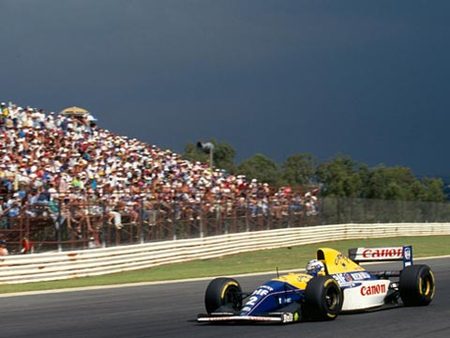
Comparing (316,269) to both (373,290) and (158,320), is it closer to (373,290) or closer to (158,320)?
(373,290)

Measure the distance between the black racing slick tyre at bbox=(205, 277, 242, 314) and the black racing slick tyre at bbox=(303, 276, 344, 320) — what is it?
3.64ft

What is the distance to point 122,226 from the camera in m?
25.8

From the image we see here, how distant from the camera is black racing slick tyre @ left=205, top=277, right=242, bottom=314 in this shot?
1292 centimetres

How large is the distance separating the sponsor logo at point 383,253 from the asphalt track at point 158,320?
0.95 m

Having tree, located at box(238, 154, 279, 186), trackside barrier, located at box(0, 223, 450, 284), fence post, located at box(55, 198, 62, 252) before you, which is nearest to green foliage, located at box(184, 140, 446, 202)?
tree, located at box(238, 154, 279, 186)

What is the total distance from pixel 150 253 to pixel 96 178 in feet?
9.52

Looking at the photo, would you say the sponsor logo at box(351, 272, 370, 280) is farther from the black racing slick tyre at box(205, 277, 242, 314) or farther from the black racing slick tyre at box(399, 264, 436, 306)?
the black racing slick tyre at box(205, 277, 242, 314)

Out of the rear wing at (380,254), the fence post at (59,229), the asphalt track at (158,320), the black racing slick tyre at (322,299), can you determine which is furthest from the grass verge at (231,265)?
the black racing slick tyre at (322,299)

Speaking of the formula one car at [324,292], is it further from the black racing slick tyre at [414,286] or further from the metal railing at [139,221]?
the metal railing at [139,221]

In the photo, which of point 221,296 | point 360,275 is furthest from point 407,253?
point 221,296

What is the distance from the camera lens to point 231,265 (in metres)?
28.5

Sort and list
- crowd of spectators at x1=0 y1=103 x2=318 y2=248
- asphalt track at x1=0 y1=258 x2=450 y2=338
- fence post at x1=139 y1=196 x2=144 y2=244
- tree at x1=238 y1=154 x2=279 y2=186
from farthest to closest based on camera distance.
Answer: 1. tree at x1=238 y1=154 x2=279 y2=186
2. fence post at x1=139 y1=196 x2=144 y2=244
3. crowd of spectators at x1=0 y1=103 x2=318 y2=248
4. asphalt track at x1=0 y1=258 x2=450 y2=338

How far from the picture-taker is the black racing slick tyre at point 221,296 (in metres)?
12.9

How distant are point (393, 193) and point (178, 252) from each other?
193ft
